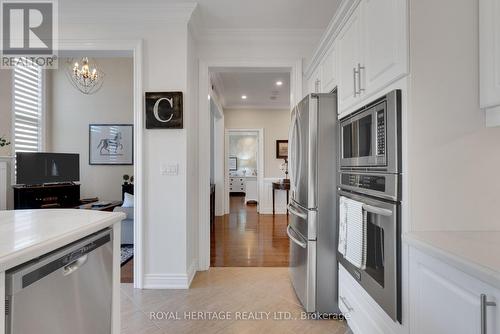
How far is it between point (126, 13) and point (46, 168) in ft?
11.5

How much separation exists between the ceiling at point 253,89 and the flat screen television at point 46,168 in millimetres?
3148

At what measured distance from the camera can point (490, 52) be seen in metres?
1.17

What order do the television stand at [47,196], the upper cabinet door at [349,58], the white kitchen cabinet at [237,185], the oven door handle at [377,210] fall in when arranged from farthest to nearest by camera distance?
the white kitchen cabinet at [237,185] < the television stand at [47,196] < the upper cabinet door at [349,58] < the oven door handle at [377,210]

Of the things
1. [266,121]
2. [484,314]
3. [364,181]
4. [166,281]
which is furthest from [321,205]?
[266,121]

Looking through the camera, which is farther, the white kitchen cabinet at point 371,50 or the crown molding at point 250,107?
the crown molding at point 250,107

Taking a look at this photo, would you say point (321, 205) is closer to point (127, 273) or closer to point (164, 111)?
point (164, 111)

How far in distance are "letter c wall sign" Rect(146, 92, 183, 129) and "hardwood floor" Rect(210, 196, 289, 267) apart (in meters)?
1.77

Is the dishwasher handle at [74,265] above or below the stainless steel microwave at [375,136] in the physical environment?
below

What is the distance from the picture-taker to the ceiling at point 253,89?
467 cm

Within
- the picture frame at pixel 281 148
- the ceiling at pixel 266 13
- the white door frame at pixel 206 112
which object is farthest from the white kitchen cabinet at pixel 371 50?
the picture frame at pixel 281 148

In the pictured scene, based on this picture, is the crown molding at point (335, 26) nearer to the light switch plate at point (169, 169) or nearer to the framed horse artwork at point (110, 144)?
the light switch plate at point (169, 169)

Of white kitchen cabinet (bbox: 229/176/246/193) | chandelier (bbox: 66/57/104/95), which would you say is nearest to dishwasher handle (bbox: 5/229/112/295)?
chandelier (bbox: 66/57/104/95)

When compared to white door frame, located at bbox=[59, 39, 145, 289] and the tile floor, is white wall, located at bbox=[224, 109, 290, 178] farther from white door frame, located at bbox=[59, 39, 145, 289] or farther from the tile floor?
white door frame, located at bbox=[59, 39, 145, 289]

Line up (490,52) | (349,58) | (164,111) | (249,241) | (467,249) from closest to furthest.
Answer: (467,249)
(490,52)
(349,58)
(164,111)
(249,241)
